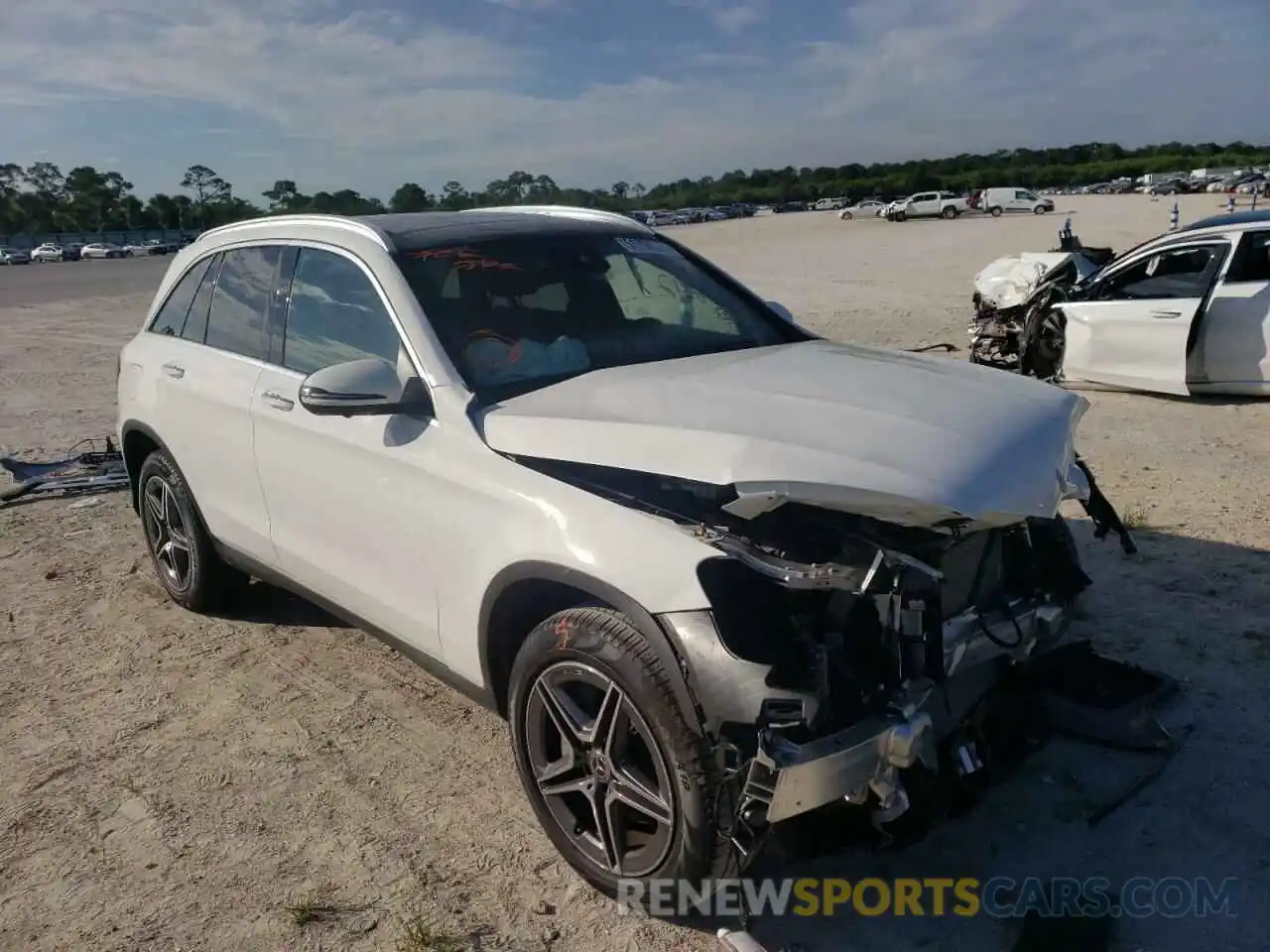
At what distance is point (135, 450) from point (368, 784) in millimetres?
2764

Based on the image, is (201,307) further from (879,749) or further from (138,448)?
(879,749)

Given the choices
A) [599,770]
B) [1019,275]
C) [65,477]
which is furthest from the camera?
[1019,275]

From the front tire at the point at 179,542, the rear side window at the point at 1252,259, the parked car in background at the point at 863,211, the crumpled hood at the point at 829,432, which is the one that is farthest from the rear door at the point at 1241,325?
→ the parked car in background at the point at 863,211

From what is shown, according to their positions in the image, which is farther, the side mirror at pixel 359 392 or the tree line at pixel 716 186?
the tree line at pixel 716 186

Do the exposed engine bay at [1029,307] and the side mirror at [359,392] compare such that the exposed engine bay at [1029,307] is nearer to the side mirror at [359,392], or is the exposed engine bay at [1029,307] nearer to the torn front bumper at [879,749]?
the torn front bumper at [879,749]

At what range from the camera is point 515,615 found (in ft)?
10.5

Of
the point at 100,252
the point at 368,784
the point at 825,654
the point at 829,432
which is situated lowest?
the point at 368,784

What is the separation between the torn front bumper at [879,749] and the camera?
2410 millimetres

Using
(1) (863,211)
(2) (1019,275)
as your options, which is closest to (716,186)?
(1) (863,211)

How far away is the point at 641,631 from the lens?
2688mm

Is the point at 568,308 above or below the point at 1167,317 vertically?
above

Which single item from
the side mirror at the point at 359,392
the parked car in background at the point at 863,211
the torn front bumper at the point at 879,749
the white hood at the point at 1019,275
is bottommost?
the torn front bumper at the point at 879,749

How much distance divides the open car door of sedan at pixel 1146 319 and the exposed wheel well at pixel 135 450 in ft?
26.6

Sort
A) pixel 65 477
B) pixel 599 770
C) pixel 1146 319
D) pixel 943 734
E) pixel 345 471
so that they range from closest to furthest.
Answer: pixel 943 734
pixel 599 770
pixel 345 471
pixel 65 477
pixel 1146 319
